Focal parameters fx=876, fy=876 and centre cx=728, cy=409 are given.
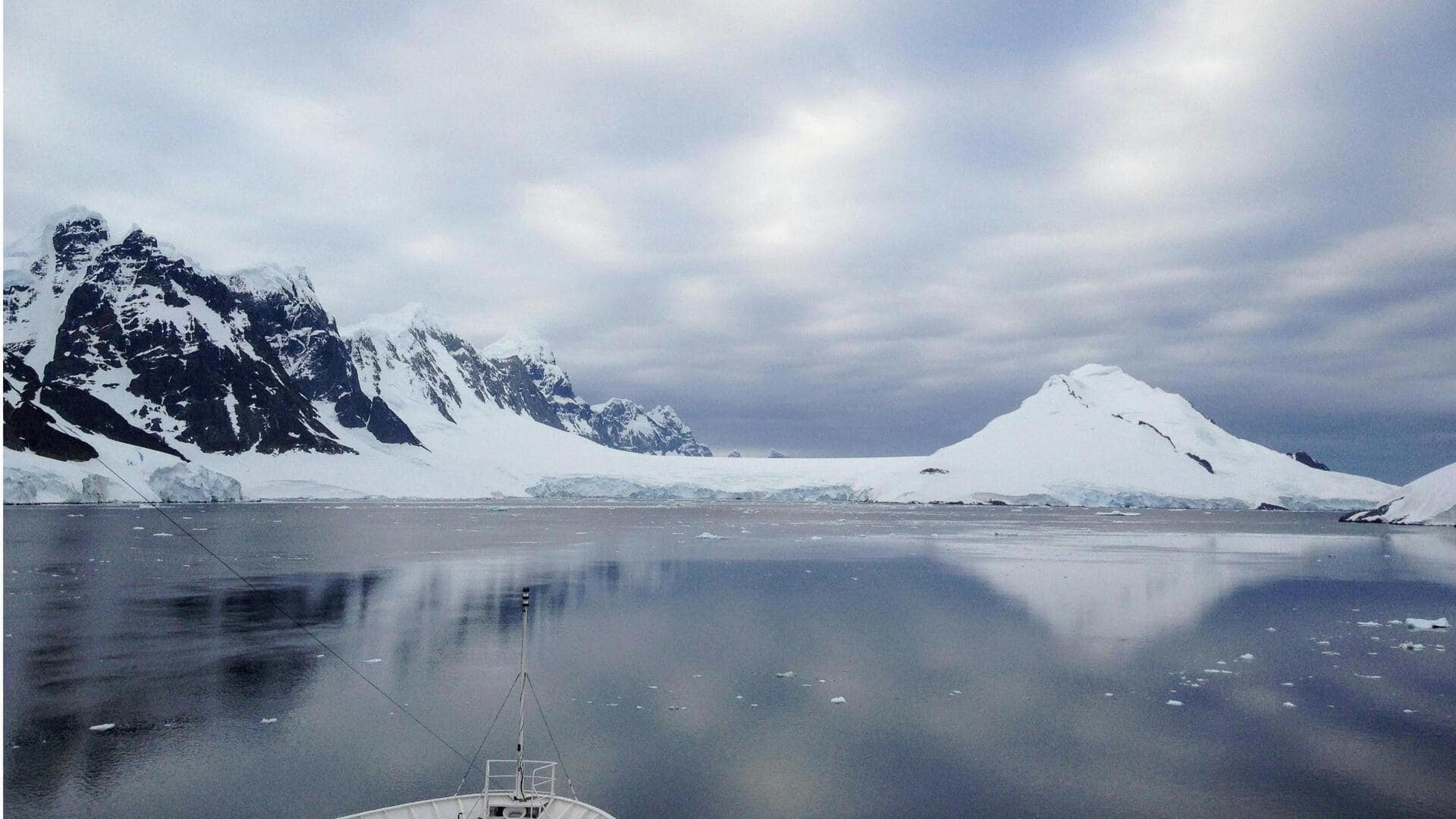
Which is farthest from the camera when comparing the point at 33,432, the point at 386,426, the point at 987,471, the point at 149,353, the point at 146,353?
the point at 386,426

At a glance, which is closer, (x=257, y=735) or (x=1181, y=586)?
(x=257, y=735)

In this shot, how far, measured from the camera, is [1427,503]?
68.6 metres

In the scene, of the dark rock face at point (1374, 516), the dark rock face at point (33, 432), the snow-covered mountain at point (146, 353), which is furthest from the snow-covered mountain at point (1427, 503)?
the snow-covered mountain at point (146, 353)

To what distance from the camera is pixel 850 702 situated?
572 inches

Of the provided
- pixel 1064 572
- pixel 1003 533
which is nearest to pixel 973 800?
pixel 1064 572

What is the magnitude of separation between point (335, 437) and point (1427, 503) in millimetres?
136981

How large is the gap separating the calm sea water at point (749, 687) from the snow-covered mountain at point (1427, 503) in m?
40.9

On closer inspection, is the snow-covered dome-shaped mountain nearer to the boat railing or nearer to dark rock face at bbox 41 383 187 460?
dark rock face at bbox 41 383 187 460

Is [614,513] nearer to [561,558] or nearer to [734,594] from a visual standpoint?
[561,558]

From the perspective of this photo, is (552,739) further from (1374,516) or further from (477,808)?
(1374,516)

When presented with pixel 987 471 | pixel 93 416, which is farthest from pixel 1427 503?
pixel 93 416

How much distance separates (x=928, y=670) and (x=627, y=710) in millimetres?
6136

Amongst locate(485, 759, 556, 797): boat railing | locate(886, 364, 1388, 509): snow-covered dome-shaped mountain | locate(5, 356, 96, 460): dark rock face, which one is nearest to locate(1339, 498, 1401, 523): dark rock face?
locate(886, 364, 1388, 509): snow-covered dome-shaped mountain

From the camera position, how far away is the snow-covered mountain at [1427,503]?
215ft
